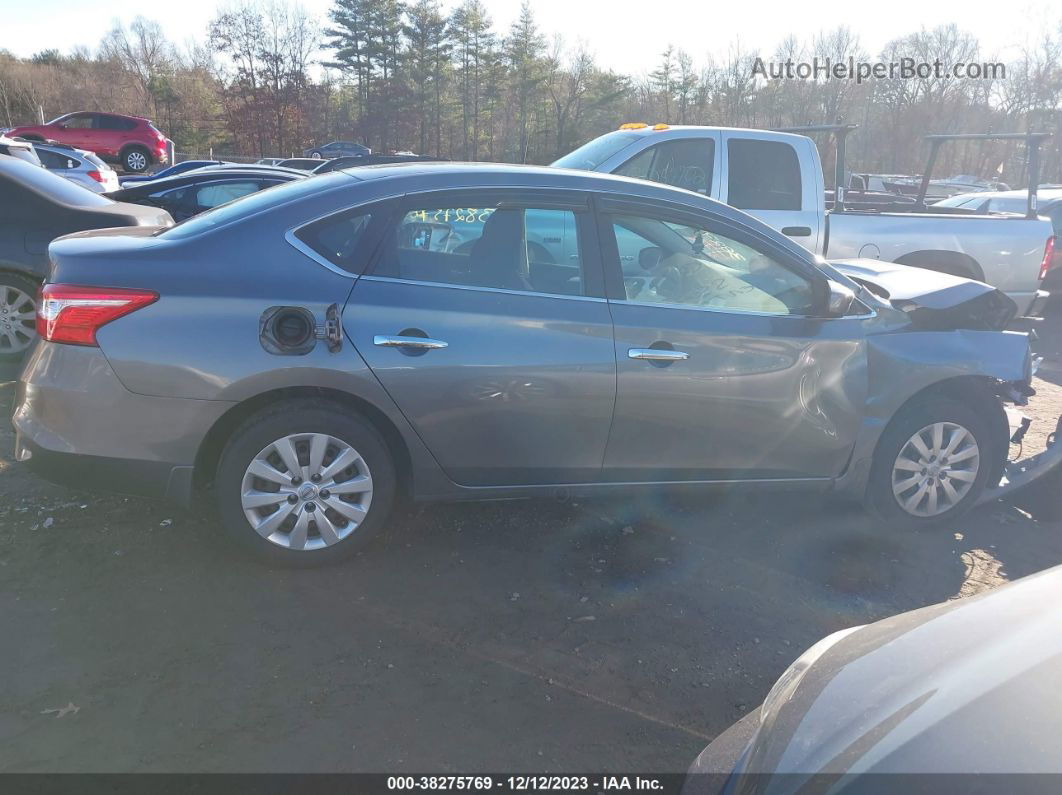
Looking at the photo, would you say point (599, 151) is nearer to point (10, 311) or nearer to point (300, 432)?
point (300, 432)

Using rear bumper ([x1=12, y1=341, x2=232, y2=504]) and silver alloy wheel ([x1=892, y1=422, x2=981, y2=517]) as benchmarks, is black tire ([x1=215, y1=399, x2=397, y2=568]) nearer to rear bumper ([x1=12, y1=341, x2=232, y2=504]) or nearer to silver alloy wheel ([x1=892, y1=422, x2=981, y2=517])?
rear bumper ([x1=12, y1=341, x2=232, y2=504])

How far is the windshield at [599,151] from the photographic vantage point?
6965 mm

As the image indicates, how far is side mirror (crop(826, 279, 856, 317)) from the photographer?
3.97m

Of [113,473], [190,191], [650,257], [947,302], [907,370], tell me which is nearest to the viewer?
[113,473]

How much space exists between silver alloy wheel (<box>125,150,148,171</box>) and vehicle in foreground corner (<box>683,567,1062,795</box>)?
3165 centimetres

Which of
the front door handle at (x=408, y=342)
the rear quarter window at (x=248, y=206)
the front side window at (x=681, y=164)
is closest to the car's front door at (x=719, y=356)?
the front door handle at (x=408, y=342)

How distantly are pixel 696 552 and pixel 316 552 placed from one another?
1.83 m

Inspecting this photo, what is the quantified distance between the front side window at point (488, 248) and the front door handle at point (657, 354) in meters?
0.37

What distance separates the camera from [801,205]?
7.29 meters

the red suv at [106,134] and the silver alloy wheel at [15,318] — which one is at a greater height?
the red suv at [106,134]

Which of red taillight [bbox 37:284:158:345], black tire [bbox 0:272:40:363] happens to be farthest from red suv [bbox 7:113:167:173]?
red taillight [bbox 37:284:158:345]

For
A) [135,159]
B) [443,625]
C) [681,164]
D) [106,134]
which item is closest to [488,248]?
[443,625]

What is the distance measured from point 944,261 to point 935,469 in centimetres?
438

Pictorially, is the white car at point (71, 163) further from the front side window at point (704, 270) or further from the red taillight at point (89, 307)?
the front side window at point (704, 270)
